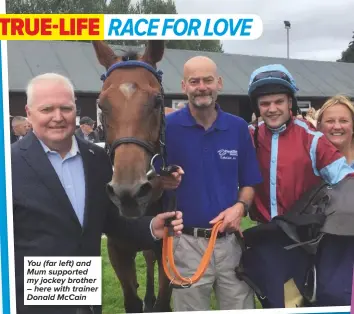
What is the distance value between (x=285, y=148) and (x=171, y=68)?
65 centimetres

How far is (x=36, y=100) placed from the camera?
187 centimetres

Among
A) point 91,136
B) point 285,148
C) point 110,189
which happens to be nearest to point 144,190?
point 110,189

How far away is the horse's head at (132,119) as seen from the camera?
70.0 inches

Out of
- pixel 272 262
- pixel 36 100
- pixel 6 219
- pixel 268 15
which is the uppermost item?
pixel 268 15

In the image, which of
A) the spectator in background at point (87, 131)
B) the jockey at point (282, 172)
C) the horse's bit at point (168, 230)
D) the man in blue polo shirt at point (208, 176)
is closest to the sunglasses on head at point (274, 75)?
the jockey at point (282, 172)

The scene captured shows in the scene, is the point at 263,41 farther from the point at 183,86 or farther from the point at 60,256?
the point at 60,256

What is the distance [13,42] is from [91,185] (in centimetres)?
66

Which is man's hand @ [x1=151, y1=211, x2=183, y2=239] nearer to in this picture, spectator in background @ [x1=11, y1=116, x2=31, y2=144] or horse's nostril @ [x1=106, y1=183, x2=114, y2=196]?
horse's nostril @ [x1=106, y1=183, x2=114, y2=196]

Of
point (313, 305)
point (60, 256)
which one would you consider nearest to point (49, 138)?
point (60, 256)

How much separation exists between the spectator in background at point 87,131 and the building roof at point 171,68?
13 centimetres

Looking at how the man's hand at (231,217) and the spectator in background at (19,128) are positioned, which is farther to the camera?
the man's hand at (231,217)

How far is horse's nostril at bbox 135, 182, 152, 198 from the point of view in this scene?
1.77m

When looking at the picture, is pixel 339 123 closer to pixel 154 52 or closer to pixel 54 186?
pixel 154 52

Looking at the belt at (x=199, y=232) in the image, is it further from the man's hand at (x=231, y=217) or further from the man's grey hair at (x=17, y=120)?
the man's grey hair at (x=17, y=120)
